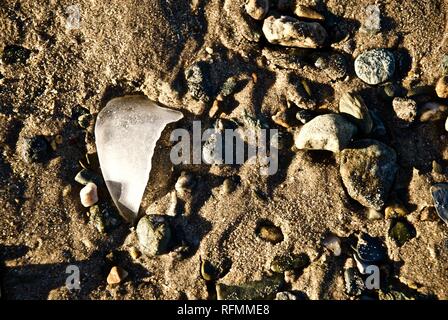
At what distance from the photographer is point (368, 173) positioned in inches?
137

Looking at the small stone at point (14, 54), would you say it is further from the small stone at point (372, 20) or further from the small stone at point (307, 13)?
the small stone at point (372, 20)

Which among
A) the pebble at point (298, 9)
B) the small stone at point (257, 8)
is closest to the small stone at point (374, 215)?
the pebble at point (298, 9)

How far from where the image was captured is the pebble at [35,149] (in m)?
3.50

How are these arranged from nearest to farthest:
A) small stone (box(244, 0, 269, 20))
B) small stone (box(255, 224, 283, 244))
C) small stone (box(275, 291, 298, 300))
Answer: small stone (box(275, 291, 298, 300))
small stone (box(255, 224, 283, 244))
small stone (box(244, 0, 269, 20))

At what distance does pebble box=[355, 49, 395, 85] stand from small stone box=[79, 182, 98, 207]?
7.89ft

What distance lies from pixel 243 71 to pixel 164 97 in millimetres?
709

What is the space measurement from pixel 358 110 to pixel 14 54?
2901mm

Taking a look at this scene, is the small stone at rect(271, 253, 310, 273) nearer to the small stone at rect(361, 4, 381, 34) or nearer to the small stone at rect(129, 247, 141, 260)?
the small stone at rect(129, 247, 141, 260)

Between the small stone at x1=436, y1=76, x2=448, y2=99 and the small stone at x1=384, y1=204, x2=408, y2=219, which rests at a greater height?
the small stone at x1=436, y1=76, x2=448, y2=99

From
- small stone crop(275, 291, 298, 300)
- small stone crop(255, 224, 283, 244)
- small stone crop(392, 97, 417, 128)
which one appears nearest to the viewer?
small stone crop(275, 291, 298, 300)

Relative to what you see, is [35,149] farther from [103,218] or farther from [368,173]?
[368,173]

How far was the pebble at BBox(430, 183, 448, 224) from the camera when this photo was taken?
3.45 metres

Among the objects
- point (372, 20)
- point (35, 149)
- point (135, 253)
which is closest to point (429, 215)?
point (372, 20)

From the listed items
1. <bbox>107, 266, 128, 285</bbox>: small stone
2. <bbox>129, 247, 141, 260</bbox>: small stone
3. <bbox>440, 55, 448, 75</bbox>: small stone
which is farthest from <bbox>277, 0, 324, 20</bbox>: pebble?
<bbox>107, 266, 128, 285</bbox>: small stone
